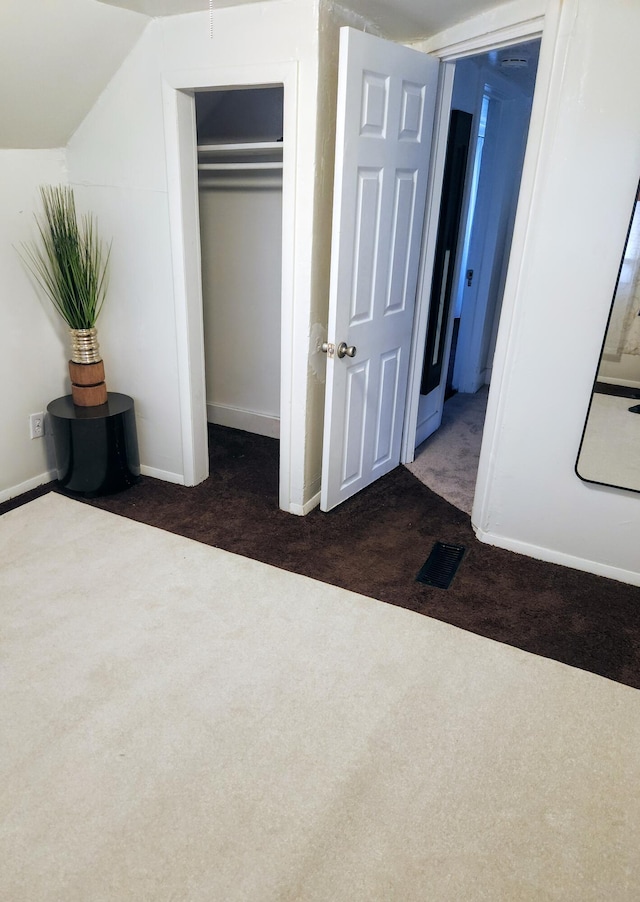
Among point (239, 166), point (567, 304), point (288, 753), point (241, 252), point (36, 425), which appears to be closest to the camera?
point (288, 753)

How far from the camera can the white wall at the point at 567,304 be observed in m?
2.06

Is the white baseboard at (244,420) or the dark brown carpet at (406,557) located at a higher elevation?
the white baseboard at (244,420)

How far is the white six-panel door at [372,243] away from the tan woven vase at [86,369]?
3.84ft

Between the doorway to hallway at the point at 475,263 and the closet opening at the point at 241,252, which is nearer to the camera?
the closet opening at the point at 241,252

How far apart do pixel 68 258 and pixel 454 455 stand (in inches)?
91.9

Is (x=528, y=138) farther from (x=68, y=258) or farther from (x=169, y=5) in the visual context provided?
(x=68, y=258)

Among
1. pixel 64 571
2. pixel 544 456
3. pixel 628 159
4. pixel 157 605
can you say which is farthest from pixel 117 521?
pixel 628 159

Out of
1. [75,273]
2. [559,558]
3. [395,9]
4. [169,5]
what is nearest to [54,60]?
[169,5]

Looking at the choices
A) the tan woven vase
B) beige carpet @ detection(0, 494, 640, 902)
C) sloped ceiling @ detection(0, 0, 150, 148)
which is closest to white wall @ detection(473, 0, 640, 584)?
beige carpet @ detection(0, 494, 640, 902)

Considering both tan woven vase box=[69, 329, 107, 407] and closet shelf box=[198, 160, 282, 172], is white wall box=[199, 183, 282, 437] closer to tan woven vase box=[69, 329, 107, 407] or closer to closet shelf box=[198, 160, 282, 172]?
closet shelf box=[198, 160, 282, 172]

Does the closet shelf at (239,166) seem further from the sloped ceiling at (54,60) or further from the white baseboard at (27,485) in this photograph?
the white baseboard at (27,485)

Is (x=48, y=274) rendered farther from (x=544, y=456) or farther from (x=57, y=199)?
(x=544, y=456)

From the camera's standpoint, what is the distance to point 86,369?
296cm

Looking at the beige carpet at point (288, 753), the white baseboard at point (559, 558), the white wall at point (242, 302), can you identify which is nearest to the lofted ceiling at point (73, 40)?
the white wall at point (242, 302)
